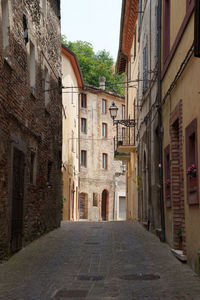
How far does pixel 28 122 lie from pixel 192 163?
5.04m

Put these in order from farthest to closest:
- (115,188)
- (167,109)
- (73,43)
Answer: (73,43) < (115,188) < (167,109)

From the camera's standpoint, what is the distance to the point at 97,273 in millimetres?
7883

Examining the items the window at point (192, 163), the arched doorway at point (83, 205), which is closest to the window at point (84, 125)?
the arched doorway at point (83, 205)

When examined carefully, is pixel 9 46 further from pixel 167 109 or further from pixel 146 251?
pixel 146 251

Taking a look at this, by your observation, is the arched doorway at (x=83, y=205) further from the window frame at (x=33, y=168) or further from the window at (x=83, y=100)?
the window frame at (x=33, y=168)

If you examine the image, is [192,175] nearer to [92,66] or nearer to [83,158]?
[83,158]

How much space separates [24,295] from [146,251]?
4650 millimetres

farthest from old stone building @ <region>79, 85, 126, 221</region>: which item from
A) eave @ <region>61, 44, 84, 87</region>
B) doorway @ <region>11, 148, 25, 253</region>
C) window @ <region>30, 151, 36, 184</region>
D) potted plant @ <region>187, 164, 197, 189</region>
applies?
potted plant @ <region>187, 164, 197, 189</region>

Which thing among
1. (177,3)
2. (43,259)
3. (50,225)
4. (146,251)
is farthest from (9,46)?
(50,225)

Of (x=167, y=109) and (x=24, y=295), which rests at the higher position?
(x=167, y=109)

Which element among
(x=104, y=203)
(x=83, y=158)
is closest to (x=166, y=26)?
(x=83, y=158)

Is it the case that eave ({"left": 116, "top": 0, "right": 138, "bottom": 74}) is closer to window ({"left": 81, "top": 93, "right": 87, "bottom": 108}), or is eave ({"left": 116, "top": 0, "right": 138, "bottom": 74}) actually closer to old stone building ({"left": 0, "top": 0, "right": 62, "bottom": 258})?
old stone building ({"left": 0, "top": 0, "right": 62, "bottom": 258})

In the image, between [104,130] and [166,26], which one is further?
[104,130]

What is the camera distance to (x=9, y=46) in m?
9.55
